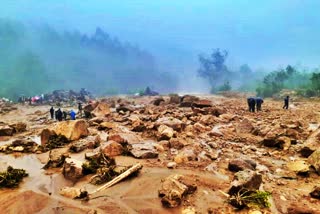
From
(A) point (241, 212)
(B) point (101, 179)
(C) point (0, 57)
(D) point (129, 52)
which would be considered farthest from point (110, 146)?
(D) point (129, 52)

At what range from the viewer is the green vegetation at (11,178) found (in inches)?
417

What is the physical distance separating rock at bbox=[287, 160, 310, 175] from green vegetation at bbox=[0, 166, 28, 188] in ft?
30.7

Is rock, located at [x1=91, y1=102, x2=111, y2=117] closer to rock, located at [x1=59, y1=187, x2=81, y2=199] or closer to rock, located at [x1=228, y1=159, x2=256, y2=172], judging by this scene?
rock, located at [x1=228, y1=159, x2=256, y2=172]

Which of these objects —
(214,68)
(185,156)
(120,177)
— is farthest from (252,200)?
(214,68)

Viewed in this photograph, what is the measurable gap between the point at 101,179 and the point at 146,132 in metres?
7.12

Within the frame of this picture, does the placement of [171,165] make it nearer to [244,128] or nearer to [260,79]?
[244,128]

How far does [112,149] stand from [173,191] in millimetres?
4791

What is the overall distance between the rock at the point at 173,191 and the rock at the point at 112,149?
395 cm

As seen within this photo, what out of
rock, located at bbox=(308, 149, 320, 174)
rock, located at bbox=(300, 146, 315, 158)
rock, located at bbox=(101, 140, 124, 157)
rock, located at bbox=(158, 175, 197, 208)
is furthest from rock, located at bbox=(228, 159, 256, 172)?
rock, located at bbox=(101, 140, 124, 157)

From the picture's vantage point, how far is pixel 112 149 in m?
13.2

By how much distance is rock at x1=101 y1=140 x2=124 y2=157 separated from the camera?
42.9 feet

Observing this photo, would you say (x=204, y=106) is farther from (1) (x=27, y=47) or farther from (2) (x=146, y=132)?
(1) (x=27, y=47)

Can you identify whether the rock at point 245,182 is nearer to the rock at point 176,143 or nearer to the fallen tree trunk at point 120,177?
the fallen tree trunk at point 120,177

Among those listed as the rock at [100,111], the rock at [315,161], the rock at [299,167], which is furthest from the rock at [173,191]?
the rock at [100,111]
